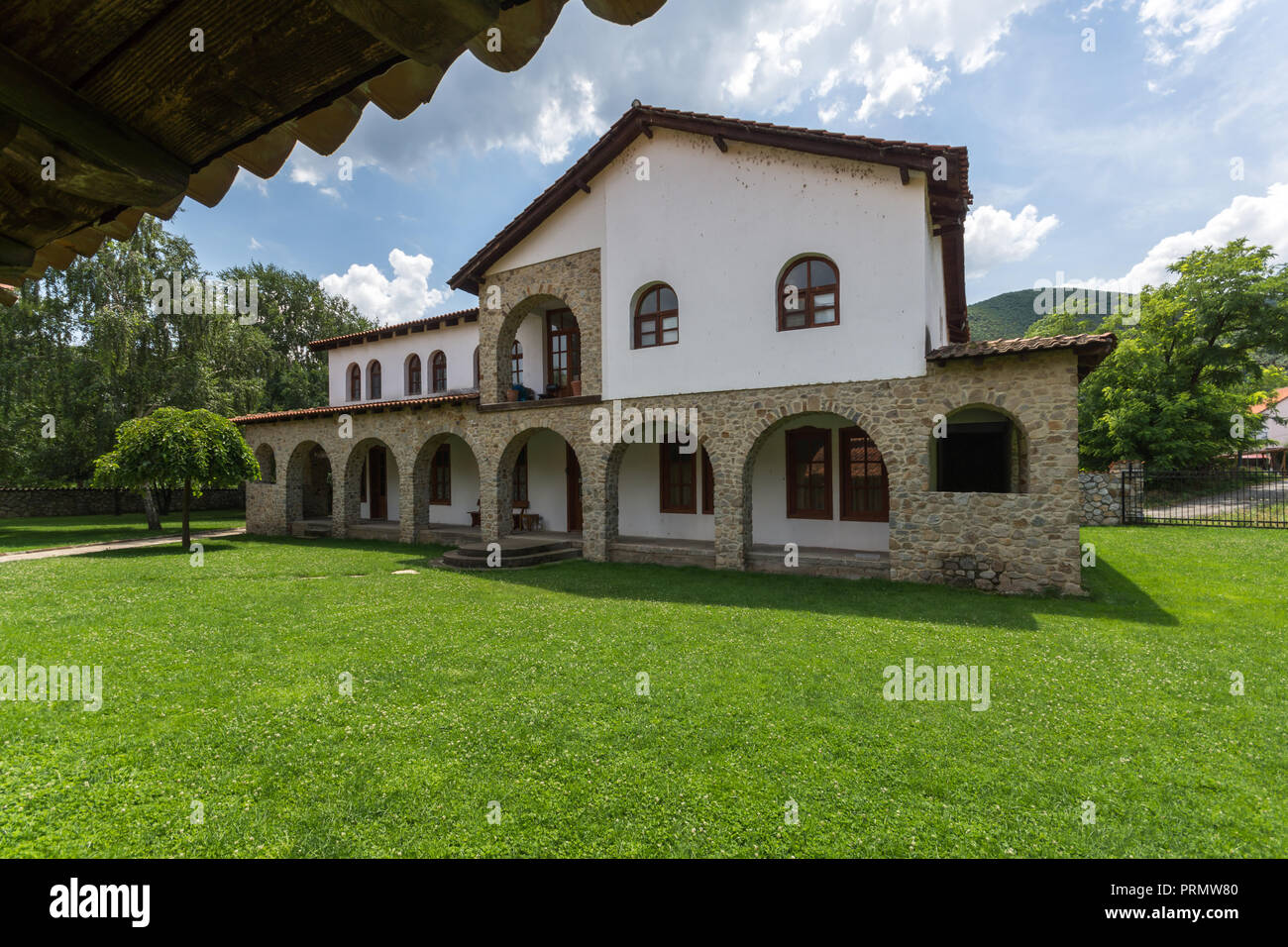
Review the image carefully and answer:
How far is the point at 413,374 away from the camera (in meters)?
20.8

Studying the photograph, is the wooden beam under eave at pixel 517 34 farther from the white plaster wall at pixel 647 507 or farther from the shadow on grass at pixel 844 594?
the white plaster wall at pixel 647 507

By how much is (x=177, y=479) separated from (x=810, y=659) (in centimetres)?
1758

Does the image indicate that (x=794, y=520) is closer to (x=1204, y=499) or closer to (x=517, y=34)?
(x=517, y=34)

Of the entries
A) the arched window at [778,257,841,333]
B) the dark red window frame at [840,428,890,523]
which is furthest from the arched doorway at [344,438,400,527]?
the dark red window frame at [840,428,890,523]

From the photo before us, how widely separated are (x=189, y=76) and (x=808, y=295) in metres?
11.5

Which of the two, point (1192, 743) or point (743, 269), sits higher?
point (743, 269)

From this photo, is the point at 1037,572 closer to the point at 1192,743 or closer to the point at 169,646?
the point at 1192,743

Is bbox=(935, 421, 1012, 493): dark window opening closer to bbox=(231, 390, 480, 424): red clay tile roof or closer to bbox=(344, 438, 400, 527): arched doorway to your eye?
bbox=(231, 390, 480, 424): red clay tile roof

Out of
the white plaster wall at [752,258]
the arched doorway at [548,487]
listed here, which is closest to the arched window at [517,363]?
the arched doorway at [548,487]

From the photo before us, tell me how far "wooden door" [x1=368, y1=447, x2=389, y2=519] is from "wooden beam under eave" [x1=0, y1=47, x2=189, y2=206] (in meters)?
22.1

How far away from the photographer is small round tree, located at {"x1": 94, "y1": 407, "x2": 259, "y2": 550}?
15.3 meters

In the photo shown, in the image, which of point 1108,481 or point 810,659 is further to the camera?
point 1108,481
